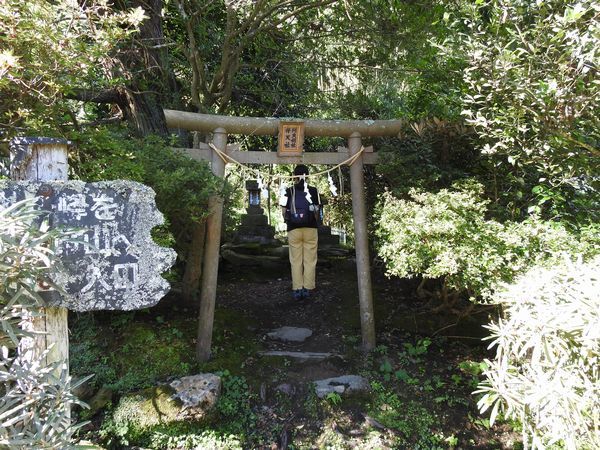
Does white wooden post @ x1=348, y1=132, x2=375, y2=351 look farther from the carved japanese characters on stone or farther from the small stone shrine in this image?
the small stone shrine

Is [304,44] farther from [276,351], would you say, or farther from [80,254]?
[80,254]

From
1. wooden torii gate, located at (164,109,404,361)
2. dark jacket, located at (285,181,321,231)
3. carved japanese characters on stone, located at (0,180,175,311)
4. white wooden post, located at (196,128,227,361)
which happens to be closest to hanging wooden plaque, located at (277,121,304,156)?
wooden torii gate, located at (164,109,404,361)

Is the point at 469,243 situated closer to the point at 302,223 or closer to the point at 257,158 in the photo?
the point at 257,158

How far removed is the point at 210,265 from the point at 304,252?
186 cm

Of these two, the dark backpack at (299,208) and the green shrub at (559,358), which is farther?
the dark backpack at (299,208)

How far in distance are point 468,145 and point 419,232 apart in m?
1.94

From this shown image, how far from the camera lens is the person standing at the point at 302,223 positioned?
20.9ft

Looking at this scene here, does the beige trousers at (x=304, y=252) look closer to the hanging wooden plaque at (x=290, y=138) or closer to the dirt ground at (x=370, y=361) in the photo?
the dirt ground at (x=370, y=361)

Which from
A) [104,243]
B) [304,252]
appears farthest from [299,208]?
[104,243]

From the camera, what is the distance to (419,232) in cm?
427

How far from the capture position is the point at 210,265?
5.07 metres

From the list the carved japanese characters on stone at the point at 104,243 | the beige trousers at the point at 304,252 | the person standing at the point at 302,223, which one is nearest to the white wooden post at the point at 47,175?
the carved japanese characters on stone at the point at 104,243

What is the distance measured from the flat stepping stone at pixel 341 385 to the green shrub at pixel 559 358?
2066 millimetres

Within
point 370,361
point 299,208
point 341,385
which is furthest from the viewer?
point 299,208
